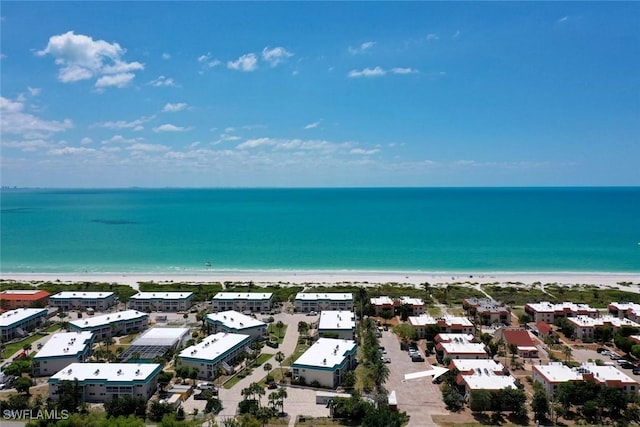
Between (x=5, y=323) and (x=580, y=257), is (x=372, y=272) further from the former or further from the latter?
(x=5, y=323)

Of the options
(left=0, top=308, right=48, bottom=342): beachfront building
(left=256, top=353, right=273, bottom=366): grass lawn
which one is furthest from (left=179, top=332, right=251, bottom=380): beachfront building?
(left=0, top=308, right=48, bottom=342): beachfront building

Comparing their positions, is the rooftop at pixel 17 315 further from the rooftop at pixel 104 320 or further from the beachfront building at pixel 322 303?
the beachfront building at pixel 322 303

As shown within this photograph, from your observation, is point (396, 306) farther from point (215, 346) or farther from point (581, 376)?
point (215, 346)

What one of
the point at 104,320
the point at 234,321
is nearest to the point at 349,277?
the point at 234,321

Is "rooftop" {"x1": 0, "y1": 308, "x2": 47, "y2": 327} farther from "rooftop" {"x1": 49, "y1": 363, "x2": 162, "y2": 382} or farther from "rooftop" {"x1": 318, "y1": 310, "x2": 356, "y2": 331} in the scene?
"rooftop" {"x1": 318, "y1": 310, "x2": 356, "y2": 331}

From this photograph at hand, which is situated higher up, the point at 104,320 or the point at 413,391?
the point at 104,320

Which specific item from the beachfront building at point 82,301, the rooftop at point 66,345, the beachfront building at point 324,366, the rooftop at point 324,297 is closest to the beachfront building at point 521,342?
the beachfront building at point 324,366

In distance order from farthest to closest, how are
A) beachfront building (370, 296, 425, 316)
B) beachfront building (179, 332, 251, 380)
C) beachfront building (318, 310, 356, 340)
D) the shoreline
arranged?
the shoreline → beachfront building (370, 296, 425, 316) → beachfront building (318, 310, 356, 340) → beachfront building (179, 332, 251, 380)
